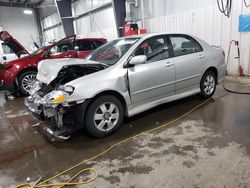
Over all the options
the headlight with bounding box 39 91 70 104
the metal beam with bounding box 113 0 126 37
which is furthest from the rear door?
the metal beam with bounding box 113 0 126 37

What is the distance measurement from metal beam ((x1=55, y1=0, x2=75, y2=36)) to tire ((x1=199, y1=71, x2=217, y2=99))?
11330 mm

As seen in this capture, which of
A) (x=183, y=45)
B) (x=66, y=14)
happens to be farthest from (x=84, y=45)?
(x=66, y=14)

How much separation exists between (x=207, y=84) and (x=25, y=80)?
4742mm

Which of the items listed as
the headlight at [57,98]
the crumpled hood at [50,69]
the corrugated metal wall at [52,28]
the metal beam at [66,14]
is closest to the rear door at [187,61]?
the crumpled hood at [50,69]

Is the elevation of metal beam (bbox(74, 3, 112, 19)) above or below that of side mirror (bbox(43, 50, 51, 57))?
above

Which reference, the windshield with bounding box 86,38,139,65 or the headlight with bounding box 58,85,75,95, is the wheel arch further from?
the windshield with bounding box 86,38,139,65

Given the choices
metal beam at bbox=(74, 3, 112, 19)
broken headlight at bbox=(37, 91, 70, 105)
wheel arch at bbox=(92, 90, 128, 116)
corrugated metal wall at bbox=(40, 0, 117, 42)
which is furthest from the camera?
corrugated metal wall at bbox=(40, 0, 117, 42)

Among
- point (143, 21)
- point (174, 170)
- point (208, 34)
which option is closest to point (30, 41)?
point (143, 21)

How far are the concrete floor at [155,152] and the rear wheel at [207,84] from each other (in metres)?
0.48

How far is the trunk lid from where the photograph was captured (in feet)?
21.2

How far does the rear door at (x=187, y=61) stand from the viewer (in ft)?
11.8

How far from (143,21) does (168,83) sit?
5697mm

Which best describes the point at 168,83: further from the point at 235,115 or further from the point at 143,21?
the point at 143,21

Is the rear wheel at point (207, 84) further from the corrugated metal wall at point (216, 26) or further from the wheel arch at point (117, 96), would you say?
the corrugated metal wall at point (216, 26)
